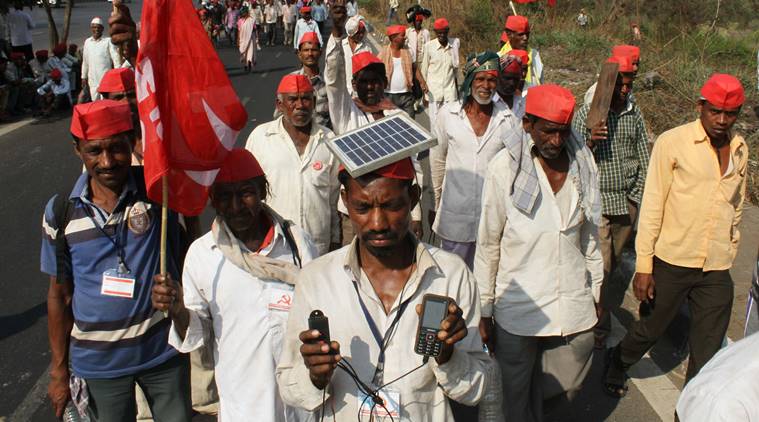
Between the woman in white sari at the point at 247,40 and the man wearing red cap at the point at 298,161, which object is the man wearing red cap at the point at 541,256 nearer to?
the man wearing red cap at the point at 298,161

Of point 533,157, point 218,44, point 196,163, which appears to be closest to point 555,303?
point 533,157

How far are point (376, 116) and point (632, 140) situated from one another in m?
1.85

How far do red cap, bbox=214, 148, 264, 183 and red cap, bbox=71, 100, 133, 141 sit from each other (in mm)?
508

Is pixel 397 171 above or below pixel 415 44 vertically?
above

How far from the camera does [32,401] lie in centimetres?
451

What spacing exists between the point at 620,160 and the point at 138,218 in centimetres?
344

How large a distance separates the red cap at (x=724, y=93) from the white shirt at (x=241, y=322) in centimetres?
260

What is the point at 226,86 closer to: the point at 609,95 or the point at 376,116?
the point at 376,116

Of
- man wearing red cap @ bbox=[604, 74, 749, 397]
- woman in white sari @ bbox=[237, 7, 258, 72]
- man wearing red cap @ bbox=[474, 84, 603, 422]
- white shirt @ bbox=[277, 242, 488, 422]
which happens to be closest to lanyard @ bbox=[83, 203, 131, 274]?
white shirt @ bbox=[277, 242, 488, 422]

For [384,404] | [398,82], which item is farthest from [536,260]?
[398,82]

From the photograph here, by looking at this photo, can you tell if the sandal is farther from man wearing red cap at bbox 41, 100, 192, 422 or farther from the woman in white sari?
the woman in white sari

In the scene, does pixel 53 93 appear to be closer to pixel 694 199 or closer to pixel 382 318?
pixel 694 199

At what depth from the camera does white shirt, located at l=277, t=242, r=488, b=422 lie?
221cm

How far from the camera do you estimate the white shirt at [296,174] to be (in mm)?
4320
